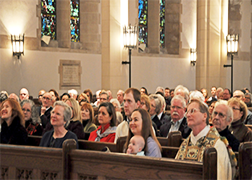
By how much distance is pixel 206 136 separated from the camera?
332cm

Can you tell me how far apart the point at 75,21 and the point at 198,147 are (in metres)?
10.3

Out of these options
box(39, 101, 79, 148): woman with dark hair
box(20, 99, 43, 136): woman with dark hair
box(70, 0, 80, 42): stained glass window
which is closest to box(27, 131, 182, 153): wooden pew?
box(39, 101, 79, 148): woman with dark hair

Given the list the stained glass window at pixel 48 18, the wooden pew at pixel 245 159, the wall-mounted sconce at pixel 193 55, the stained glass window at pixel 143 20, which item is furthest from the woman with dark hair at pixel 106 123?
the wall-mounted sconce at pixel 193 55

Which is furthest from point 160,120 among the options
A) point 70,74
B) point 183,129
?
point 70,74

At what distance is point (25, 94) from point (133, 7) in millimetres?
6516

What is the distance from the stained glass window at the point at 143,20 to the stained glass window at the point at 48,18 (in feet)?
12.9

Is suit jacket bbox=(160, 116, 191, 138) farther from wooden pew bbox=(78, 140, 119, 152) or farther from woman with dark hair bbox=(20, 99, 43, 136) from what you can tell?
woman with dark hair bbox=(20, 99, 43, 136)

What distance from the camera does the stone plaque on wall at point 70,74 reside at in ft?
39.3

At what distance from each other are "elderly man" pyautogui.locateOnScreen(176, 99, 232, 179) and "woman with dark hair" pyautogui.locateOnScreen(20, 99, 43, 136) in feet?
8.55

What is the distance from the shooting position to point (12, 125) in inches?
175

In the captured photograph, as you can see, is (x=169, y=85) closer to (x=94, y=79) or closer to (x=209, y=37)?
(x=209, y=37)

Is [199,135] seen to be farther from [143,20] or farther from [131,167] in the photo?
[143,20]

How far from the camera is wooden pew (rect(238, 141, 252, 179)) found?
10.2 ft

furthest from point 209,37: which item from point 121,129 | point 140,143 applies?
point 140,143
